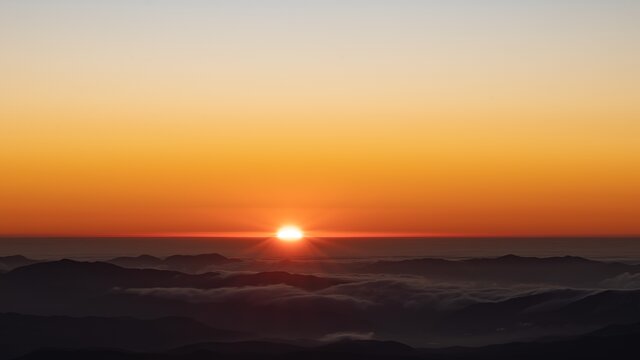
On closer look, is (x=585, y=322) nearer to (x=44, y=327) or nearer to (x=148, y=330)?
(x=148, y=330)

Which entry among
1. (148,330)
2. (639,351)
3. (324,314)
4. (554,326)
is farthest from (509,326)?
(148,330)

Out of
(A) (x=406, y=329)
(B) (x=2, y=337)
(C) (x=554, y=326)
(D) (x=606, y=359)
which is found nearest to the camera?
(D) (x=606, y=359)

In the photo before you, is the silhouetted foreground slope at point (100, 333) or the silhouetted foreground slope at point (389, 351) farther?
the silhouetted foreground slope at point (100, 333)

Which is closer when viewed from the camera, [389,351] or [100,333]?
[389,351]

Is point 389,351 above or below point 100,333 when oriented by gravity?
below

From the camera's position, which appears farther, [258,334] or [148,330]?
[258,334]

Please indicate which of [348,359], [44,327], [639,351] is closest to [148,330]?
[44,327]

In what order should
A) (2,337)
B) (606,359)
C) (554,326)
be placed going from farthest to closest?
(554,326) → (2,337) → (606,359)

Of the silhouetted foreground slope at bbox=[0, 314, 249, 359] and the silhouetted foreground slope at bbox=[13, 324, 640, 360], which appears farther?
the silhouetted foreground slope at bbox=[0, 314, 249, 359]

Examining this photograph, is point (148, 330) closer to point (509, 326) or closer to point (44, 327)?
point (44, 327)
